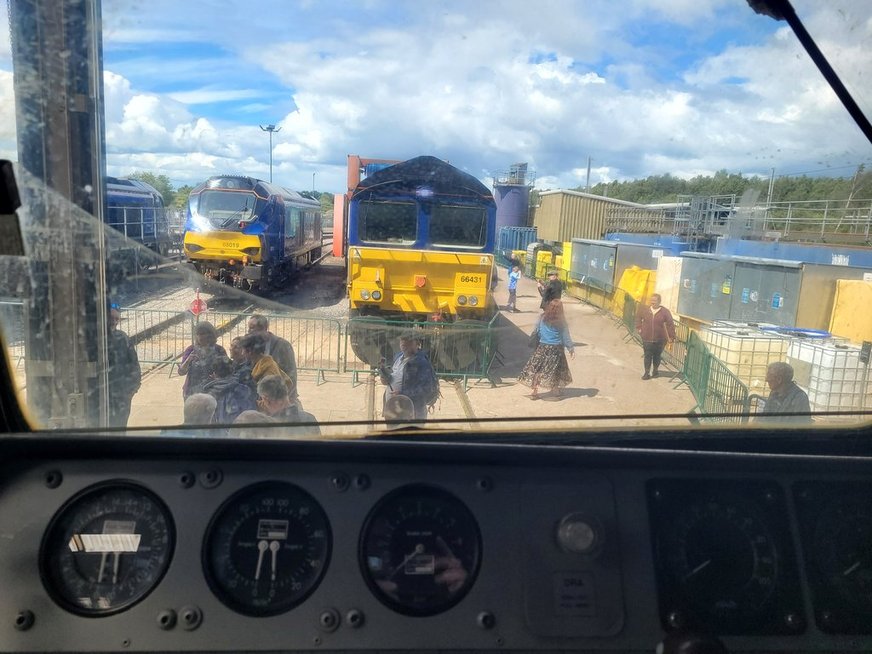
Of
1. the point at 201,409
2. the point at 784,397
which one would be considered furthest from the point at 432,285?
the point at 784,397

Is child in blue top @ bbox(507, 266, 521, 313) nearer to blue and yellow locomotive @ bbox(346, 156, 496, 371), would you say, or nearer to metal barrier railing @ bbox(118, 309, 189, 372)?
blue and yellow locomotive @ bbox(346, 156, 496, 371)

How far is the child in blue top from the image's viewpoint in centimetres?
268

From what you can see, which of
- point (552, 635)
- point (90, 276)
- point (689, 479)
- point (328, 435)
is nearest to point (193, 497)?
point (328, 435)

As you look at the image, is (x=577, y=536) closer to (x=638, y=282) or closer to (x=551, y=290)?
(x=551, y=290)

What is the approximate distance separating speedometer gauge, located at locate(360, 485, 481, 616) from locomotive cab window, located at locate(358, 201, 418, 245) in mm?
1072

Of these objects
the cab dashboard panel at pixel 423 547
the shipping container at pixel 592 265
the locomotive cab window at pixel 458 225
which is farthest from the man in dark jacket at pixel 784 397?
the locomotive cab window at pixel 458 225

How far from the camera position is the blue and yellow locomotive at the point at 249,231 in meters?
2.48

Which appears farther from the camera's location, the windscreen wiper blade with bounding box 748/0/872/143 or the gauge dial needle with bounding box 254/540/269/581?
the gauge dial needle with bounding box 254/540/269/581

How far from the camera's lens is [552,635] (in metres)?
2.11

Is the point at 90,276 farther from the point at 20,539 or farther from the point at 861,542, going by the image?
the point at 861,542

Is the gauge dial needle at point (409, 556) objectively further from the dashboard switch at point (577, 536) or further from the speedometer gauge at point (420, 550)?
the dashboard switch at point (577, 536)

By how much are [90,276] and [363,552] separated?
1.34 m

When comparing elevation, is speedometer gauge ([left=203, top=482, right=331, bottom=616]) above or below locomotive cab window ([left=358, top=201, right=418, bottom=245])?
below

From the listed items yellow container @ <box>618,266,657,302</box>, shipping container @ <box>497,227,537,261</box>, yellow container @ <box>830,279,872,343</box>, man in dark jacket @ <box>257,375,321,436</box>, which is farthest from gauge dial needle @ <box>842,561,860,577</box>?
man in dark jacket @ <box>257,375,321,436</box>
